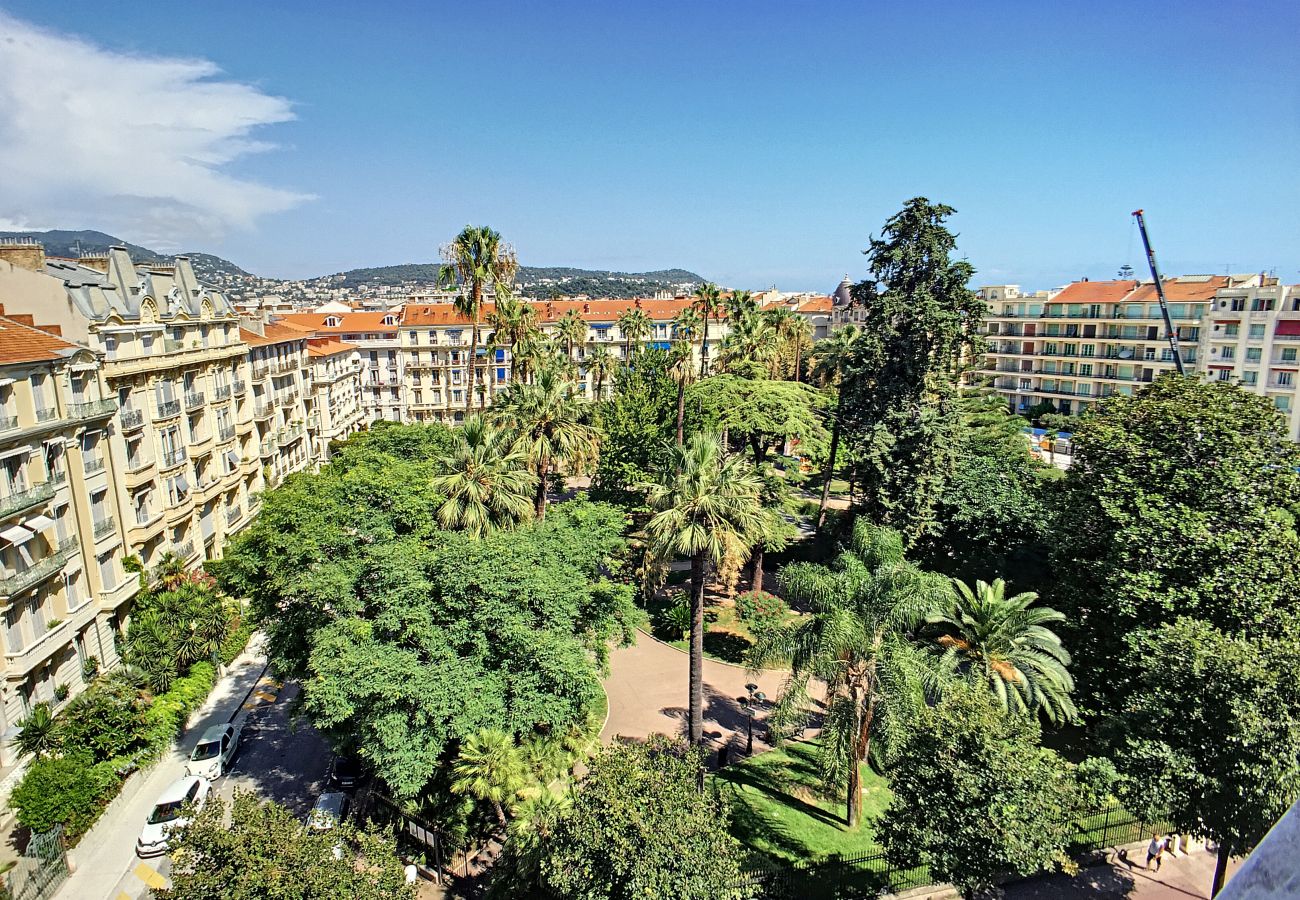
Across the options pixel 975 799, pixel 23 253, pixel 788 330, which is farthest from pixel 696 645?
pixel 788 330

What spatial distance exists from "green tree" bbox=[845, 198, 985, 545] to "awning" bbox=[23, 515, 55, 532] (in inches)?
1391

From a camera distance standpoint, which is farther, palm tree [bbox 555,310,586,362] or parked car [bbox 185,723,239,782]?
palm tree [bbox 555,310,586,362]

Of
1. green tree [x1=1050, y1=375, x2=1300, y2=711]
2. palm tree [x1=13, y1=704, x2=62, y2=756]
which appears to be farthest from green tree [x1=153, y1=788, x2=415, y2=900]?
green tree [x1=1050, y1=375, x2=1300, y2=711]

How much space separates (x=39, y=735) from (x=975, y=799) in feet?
100

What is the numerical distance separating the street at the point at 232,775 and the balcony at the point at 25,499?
1110 centimetres

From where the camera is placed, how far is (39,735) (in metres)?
26.1

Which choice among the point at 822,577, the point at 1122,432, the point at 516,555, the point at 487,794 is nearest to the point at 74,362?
the point at 516,555

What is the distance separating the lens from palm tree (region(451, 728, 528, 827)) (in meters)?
19.9

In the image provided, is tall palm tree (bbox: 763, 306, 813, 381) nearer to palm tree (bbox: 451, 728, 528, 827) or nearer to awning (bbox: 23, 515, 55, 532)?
palm tree (bbox: 451, 728, 528, 827)

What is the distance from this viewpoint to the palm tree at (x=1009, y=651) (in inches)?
883

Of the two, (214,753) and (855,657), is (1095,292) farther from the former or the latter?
(214,753)

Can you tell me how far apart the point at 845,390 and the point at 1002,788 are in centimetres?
2429

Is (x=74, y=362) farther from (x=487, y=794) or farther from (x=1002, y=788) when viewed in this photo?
(x=1002, y=788)

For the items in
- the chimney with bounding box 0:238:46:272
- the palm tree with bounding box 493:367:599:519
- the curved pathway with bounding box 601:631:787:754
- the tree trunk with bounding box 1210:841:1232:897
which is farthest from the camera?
the palm tree with bounding box 493:367:599:519
